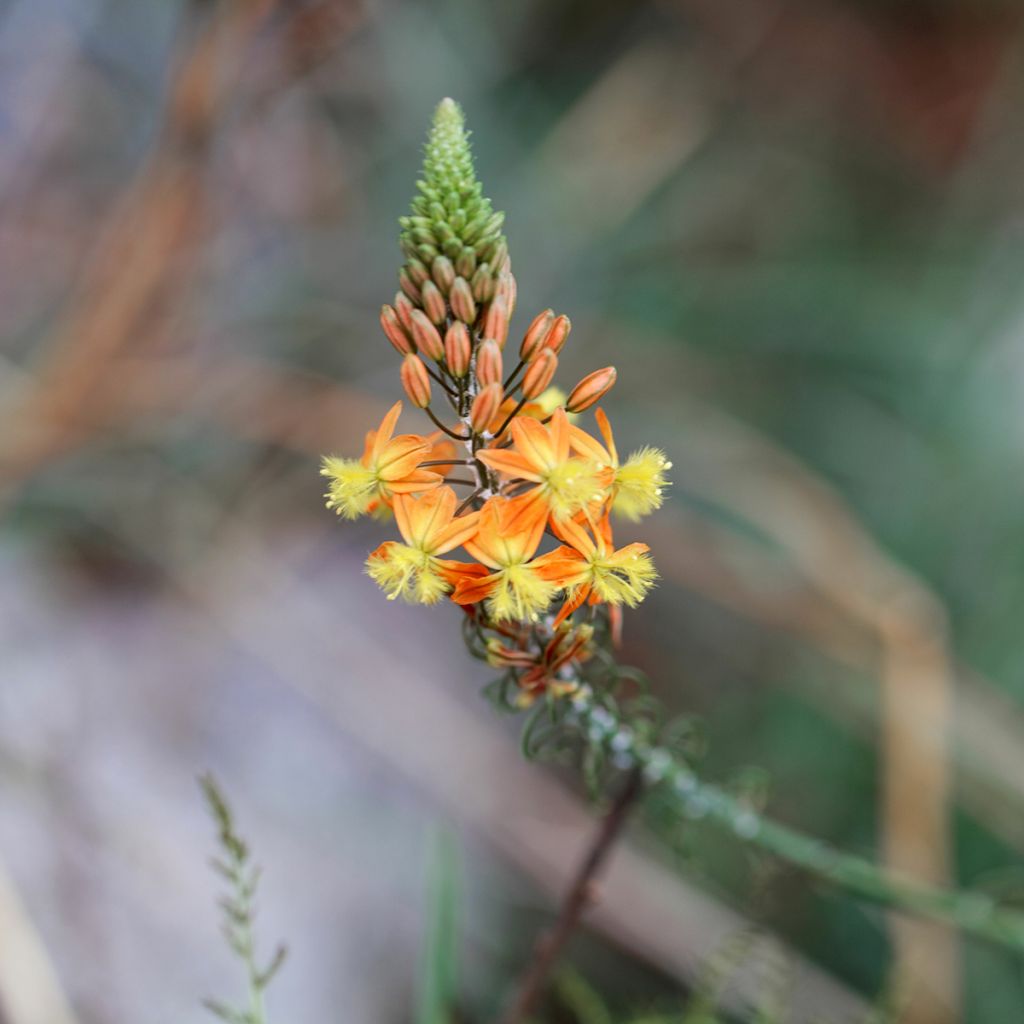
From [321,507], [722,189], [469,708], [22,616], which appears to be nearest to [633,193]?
[722,189]

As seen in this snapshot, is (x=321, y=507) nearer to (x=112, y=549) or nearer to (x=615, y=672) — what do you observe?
(x=112, y=549)

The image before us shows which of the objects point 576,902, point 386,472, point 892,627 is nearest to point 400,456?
point 386,472

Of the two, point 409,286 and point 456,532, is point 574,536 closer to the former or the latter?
point 456,532

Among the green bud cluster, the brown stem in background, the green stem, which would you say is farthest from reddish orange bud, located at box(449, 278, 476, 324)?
the brown stem in background

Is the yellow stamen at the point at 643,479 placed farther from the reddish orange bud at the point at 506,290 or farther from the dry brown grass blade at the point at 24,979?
the dry brown grass blade at the point at 24,979

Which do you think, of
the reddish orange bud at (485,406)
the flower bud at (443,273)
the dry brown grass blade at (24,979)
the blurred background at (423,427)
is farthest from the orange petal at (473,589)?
the dry brown grass blade at (24,979)

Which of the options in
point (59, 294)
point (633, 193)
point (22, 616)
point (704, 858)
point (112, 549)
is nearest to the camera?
point (704, 858)

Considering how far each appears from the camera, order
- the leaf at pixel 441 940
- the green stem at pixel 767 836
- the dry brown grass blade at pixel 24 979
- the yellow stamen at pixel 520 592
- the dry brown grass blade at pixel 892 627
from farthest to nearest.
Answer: the dry brown grass blade at pixel 892 627 < the dry brown grass blade at pixel 24 979 < the leaf at pixel 441 940 < the green stem at pixel 767 836 < the yellow stamen at pixel 520 592

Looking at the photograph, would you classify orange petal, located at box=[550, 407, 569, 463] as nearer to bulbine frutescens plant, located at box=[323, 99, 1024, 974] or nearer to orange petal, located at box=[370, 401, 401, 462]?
bulbine frutescens plant, located at box=[323, 99, 1024, 974]
